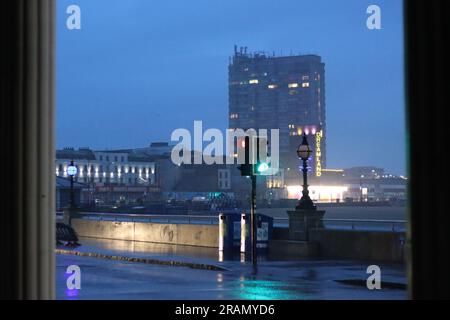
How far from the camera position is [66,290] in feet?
52.7

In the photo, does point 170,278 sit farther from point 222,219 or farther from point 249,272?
Result: point 222,219

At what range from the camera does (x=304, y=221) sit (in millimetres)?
26016

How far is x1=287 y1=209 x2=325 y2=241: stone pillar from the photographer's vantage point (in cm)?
2598

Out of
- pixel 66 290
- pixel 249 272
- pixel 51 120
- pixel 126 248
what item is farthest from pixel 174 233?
pixel 51 120

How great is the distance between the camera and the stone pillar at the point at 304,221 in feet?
85.3
